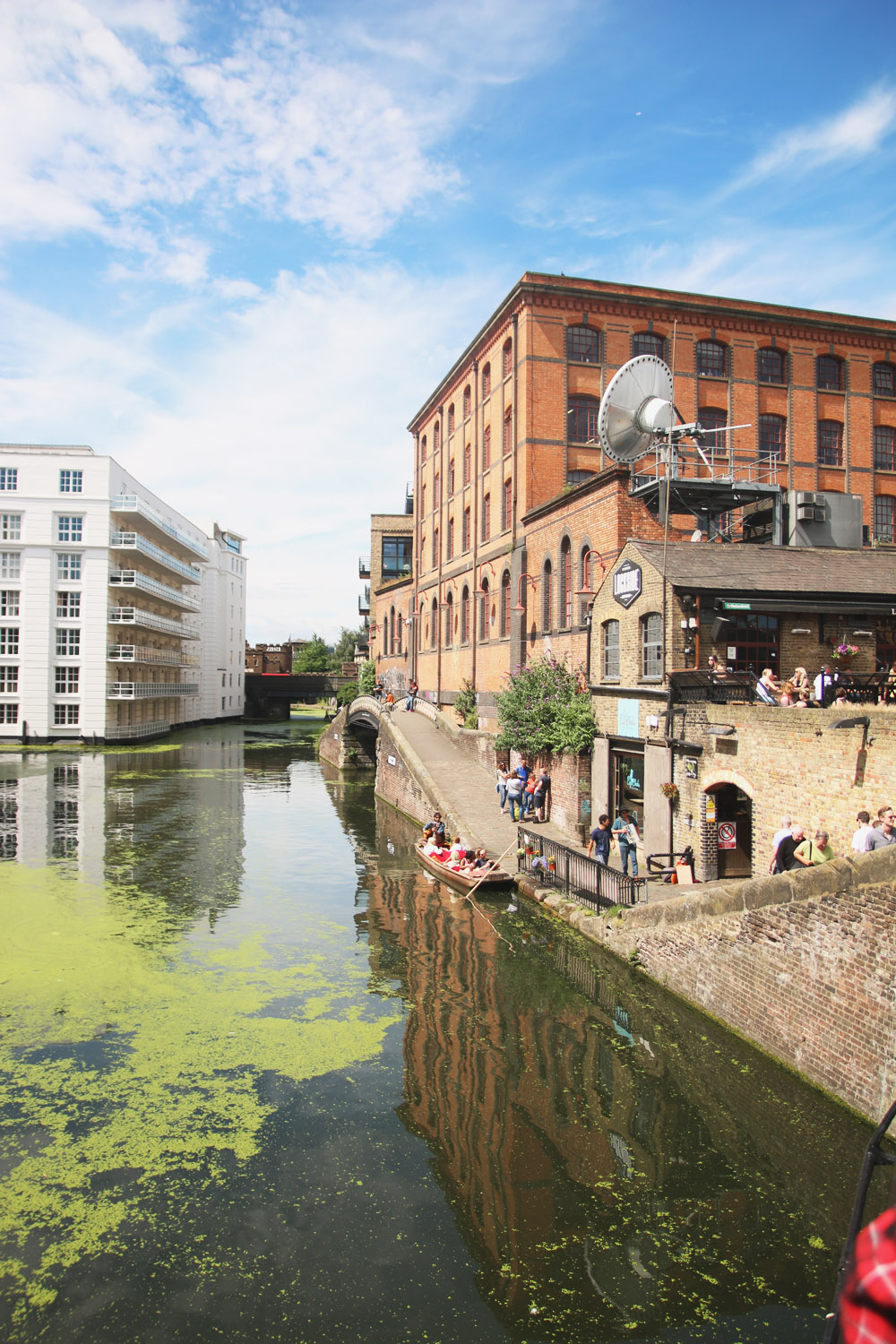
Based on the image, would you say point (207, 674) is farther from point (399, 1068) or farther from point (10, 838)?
point (399, 1068)

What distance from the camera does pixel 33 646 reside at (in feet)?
159

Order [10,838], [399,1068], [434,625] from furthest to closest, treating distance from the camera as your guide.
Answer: [434,625]
[10,838]
[399,1068]

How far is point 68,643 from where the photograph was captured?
49.4 meters

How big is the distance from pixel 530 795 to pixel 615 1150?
46.4 ft

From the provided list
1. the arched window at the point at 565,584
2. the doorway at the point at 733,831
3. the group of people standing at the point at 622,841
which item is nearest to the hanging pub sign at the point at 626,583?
the arched window at the point at 565,584

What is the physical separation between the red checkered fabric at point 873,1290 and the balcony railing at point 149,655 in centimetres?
5202

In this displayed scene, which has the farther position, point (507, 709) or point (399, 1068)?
point (507, 709)

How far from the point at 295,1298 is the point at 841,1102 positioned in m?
5.62

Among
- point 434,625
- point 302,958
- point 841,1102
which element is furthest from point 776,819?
point 434,625

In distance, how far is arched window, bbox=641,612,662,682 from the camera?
55.9 feet

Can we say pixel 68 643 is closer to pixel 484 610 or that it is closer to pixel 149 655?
pixel 149 655

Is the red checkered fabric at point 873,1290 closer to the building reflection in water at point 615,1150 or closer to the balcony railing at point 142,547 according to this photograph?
the building reflection in water at point 615,1150

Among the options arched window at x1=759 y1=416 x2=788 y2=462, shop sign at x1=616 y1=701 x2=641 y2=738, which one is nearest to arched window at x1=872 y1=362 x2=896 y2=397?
arched window at x1=759 y1=416 x2=788 y2=462

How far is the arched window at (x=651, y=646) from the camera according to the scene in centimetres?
1705
